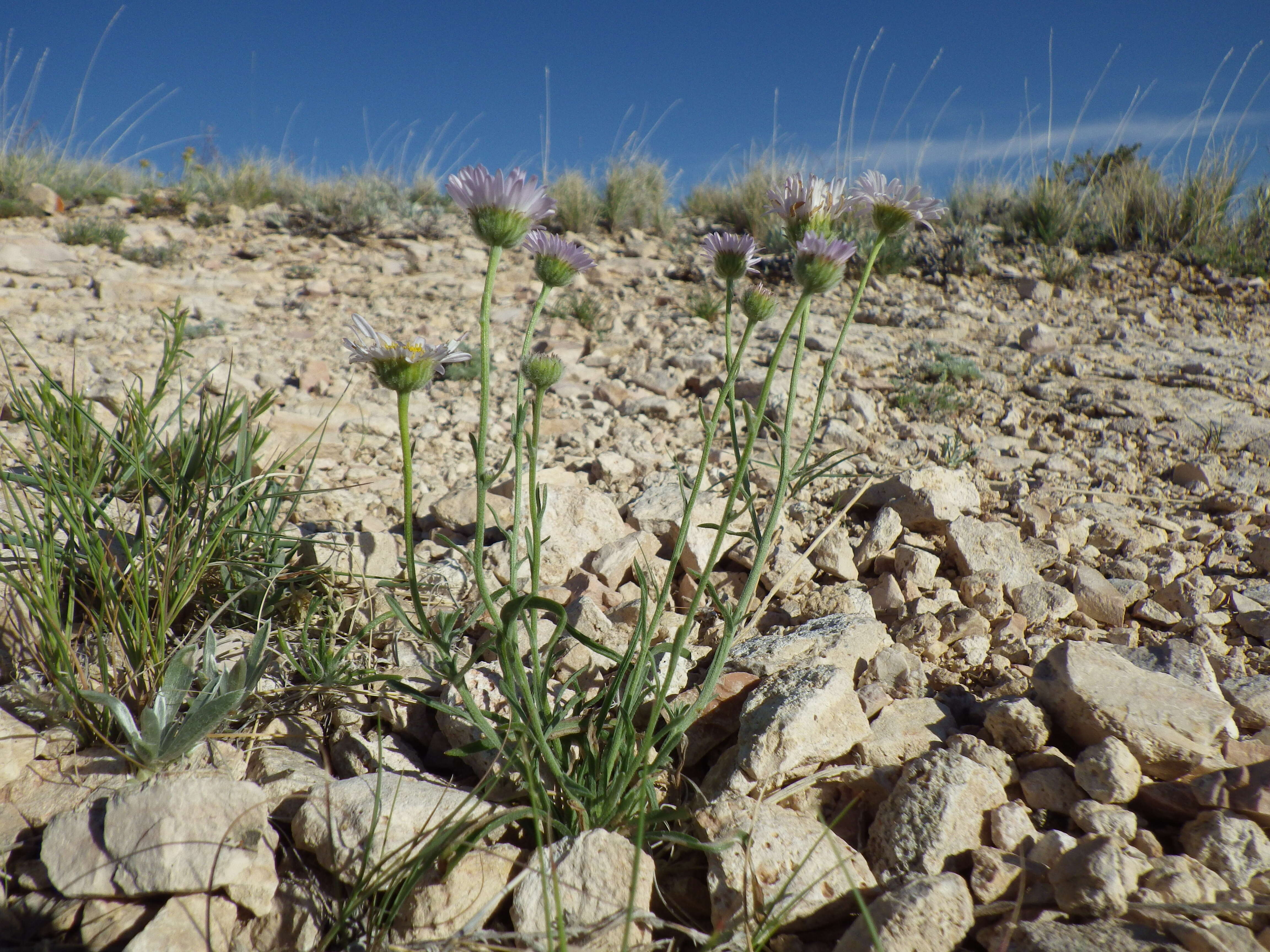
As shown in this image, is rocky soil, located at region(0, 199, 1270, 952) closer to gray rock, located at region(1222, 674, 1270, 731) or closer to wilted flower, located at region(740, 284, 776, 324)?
gray rock, located at region(1222, 674, 1270, 731)

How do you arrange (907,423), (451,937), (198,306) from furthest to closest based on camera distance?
(198,306), (907,423), (451,937)

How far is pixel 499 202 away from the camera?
123cm

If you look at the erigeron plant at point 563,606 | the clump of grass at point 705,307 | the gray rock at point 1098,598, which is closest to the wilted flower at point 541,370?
the erigeron plant at point 563,606

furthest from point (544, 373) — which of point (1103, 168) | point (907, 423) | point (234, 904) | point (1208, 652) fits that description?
point (1103, 168)

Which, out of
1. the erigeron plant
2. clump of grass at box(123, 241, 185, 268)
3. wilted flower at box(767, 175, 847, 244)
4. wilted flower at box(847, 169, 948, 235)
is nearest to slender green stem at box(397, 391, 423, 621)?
the erigeron plant

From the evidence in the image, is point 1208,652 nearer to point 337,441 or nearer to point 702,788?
point 702,788

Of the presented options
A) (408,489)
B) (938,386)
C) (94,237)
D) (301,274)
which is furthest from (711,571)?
(94,237)

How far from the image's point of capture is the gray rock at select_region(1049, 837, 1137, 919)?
1.02 metres

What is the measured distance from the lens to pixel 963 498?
237 cm

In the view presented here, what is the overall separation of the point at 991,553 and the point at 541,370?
1458 mm

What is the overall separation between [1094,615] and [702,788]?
3.96 ft

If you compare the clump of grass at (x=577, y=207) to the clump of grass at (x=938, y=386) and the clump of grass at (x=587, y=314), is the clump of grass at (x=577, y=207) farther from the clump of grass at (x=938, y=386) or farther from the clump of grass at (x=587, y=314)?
the clump of grass at (x=938, y=386)

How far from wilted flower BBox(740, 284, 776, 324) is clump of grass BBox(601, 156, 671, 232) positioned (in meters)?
5.99

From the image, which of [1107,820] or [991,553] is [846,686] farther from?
[991,553]
